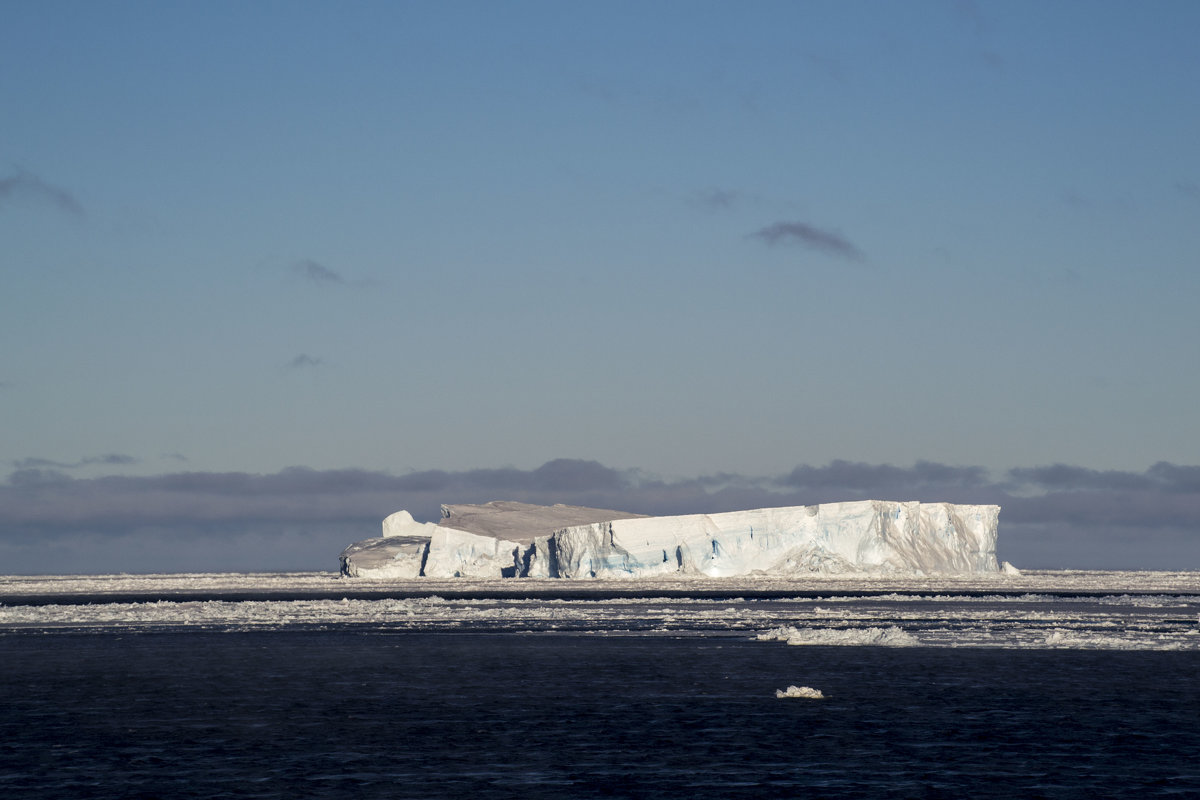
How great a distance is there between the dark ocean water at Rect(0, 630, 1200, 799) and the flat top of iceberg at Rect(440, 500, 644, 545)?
71346mm

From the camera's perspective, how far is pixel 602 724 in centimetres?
1931

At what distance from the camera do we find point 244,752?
17.0 metres

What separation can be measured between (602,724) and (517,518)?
90.0 metres

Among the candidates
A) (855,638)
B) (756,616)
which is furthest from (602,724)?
(756,616)

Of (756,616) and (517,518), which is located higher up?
(517,518)

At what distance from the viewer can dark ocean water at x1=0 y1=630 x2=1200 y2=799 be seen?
14.8 m

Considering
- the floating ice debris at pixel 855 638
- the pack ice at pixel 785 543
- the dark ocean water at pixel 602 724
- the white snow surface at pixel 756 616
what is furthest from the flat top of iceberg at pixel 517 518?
the dark ocean water at pixel 602 724

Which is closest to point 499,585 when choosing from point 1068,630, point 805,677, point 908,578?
point 908,578

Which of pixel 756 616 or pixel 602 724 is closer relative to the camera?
pixel 602 724

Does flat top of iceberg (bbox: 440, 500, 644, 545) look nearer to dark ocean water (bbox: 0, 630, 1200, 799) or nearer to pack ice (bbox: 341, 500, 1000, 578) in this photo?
pack ice (bbox: 341, 500, 1000, 578)

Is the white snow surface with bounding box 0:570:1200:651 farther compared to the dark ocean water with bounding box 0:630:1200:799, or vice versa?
the white snow surface with bounding box 0:570:1200:651

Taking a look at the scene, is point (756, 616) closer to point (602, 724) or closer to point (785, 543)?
point (602, 724)

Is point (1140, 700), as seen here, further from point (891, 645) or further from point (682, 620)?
point (682, 620)

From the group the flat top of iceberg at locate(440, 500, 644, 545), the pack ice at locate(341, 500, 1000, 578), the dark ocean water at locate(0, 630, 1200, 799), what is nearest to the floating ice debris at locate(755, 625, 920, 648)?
the dark ocean water at locate(0, 630, 1200, 799)
